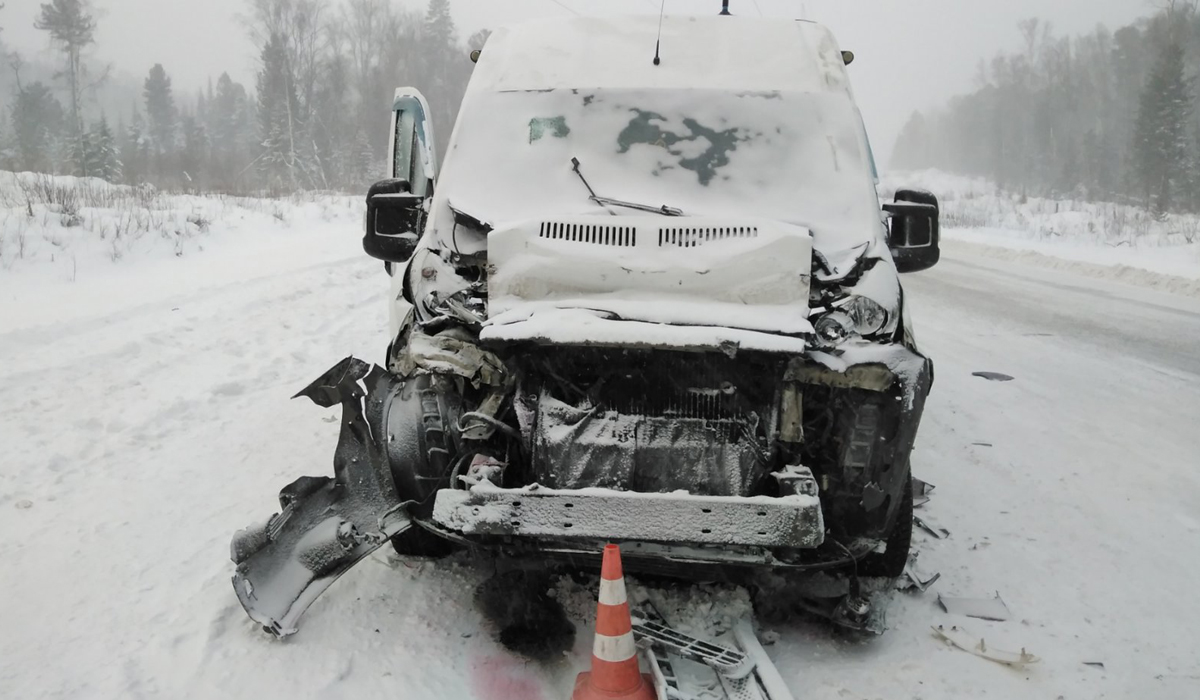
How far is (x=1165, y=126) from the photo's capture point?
44.5 metres

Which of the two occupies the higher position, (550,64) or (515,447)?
(550,64)

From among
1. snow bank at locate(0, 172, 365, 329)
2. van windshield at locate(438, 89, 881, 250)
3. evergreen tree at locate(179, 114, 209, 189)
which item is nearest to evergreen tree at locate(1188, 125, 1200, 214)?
snow bank at locate(0, 172, 365, 329)

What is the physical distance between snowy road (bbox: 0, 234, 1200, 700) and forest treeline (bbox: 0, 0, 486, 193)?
3731cm

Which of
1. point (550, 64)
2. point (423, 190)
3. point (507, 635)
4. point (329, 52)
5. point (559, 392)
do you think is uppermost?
point (329, 52)

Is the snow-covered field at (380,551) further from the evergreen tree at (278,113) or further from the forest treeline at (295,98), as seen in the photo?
the evergreen tree at (278,113)

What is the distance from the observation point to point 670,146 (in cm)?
427

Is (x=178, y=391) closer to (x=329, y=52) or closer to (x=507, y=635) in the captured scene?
(x=507, y=635)

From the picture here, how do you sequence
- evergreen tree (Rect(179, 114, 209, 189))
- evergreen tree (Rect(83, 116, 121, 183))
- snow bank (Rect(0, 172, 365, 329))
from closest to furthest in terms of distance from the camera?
snow bank (Rect(0, 172, 365, 329)), evergreen tree (Rect(83, 116, 121, 183)), evergreen tree (Rect(179, 114, 209, 189))

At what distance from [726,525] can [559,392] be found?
0.92 metres

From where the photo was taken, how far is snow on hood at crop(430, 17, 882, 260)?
3994mm

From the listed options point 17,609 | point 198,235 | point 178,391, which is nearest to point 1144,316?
point 178,391

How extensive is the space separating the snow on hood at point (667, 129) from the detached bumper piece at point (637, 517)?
136cm

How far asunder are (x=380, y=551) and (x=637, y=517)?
5.40 feet

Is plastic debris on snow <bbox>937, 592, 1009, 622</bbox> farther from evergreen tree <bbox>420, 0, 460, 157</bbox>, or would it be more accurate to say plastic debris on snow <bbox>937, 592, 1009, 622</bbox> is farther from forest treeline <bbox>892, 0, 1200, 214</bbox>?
evergreen tree <bbox>420, 0, 460, 157</bbox>
